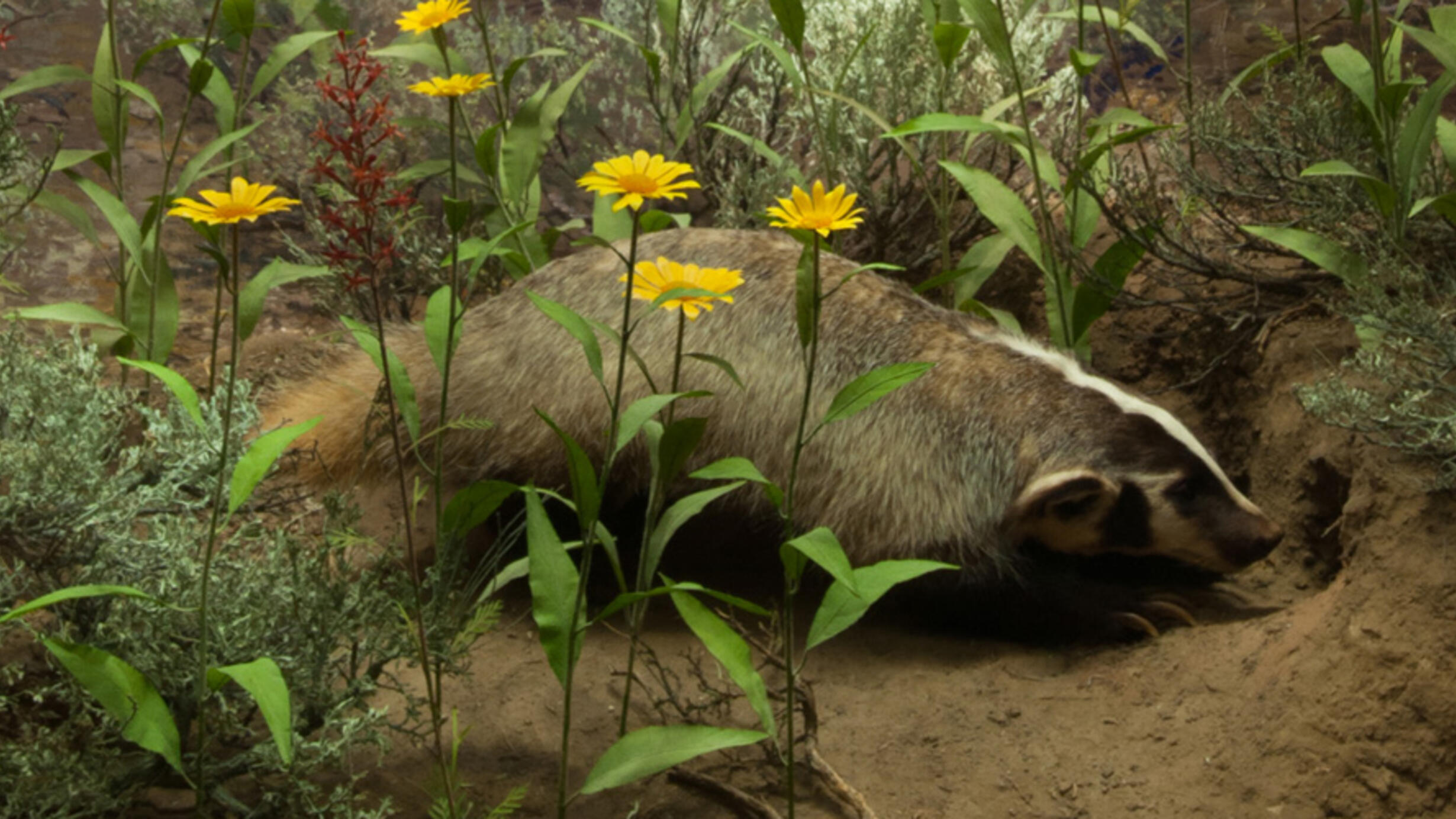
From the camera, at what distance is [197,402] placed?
1399mm

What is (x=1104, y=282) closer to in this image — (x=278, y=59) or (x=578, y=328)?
(x=578, y=328)

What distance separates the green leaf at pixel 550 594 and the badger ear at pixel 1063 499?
1060 mm

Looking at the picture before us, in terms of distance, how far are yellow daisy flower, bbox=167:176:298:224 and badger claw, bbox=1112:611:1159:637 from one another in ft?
5.12

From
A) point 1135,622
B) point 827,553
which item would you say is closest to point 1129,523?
point 1135,622

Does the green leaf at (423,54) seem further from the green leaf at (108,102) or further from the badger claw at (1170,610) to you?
the badger claw at (1170,610)

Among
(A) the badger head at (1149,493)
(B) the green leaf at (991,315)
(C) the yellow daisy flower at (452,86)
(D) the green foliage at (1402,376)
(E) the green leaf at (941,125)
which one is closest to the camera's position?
(C) the yellow daisy flower at (452,86)

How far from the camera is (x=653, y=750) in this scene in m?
1.39

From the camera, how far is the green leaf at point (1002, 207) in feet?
7.27

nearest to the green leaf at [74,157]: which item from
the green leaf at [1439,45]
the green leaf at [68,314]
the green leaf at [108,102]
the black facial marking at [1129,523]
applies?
the green leaf at [108,102]

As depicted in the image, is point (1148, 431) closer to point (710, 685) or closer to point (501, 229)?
point (710, 685)

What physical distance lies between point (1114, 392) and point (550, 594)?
1277mm

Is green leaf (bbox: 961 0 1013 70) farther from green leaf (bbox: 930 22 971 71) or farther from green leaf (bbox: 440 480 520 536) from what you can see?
green leaf (bbox: 440 480 520 536)

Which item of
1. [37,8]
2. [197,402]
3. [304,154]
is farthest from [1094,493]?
[37,8]

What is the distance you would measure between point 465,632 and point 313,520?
3.75 ft
